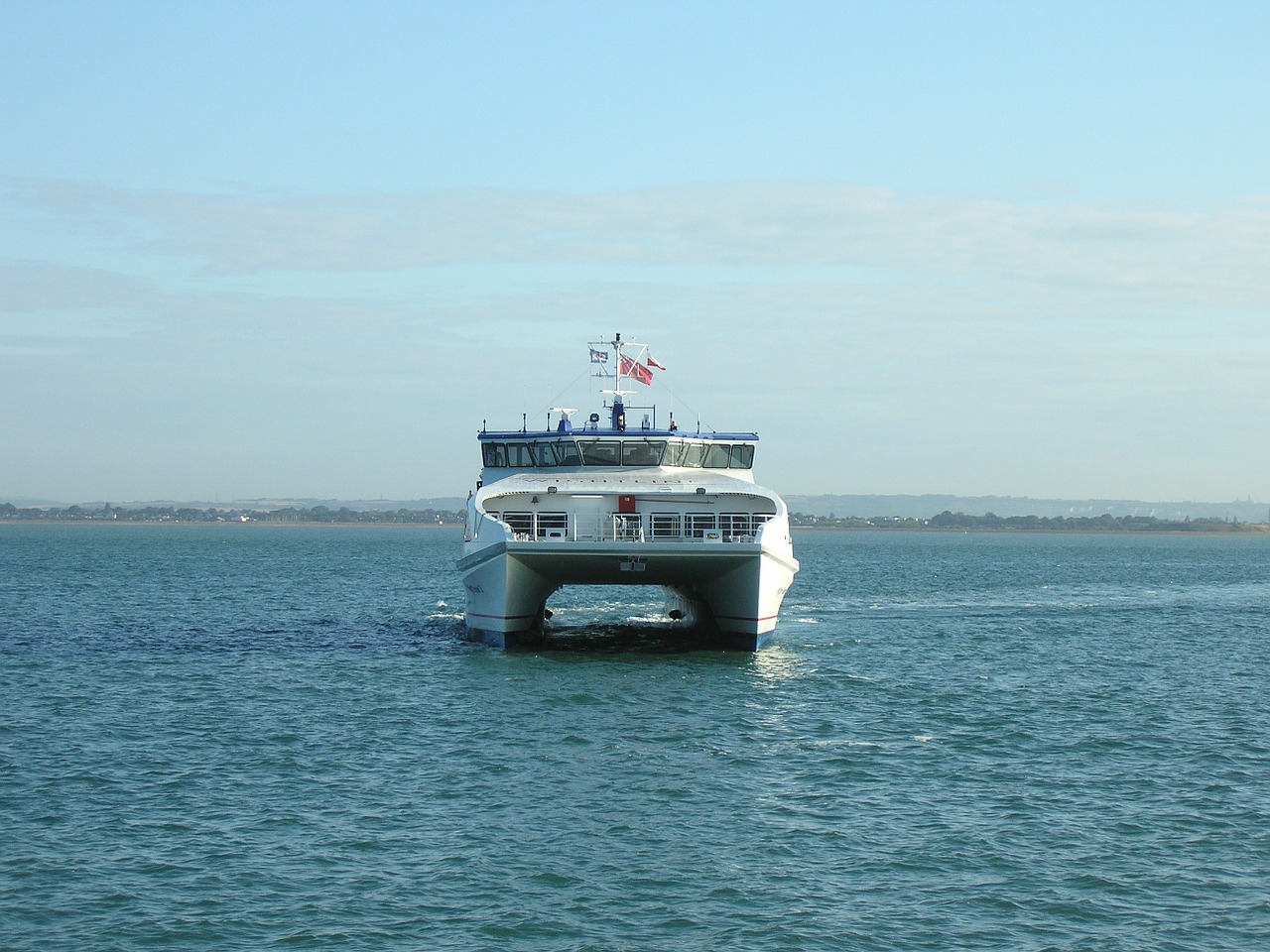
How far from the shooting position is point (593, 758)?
22.3 m

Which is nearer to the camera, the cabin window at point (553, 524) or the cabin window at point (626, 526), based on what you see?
the cabin window at point (626, 526)

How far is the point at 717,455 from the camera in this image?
3944 cm

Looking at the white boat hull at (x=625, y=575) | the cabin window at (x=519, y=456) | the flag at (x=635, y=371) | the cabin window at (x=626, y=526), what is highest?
the flag at (x=635, y=371)

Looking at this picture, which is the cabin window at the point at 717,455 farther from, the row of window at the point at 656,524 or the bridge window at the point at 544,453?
the bridge window at the point at 544,453

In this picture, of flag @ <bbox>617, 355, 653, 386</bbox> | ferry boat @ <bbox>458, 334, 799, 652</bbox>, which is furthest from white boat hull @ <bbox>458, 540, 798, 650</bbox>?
flag @ <bbox>617, 355, 653, 386</bbox>

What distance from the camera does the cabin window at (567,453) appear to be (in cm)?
3790

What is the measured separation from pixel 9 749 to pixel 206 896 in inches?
378

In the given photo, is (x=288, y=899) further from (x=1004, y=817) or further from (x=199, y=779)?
(x=1004, y=817)

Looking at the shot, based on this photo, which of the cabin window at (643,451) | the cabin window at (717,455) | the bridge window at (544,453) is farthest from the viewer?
the cabin window at (717,455)

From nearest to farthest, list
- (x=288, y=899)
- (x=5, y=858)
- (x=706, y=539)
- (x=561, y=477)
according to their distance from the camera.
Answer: (x=288, y=899) → (x=5, y=858) → (x=706, y=539) → (x=561, y=477)

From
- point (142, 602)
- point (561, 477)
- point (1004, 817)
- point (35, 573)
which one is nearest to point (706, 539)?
point (561, 477)

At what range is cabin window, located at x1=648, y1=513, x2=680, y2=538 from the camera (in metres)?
36.0

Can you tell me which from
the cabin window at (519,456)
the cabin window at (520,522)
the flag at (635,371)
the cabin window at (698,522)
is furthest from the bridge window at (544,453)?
the cabin window at (698,522)

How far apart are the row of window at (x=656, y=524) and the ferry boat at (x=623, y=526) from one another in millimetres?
40
